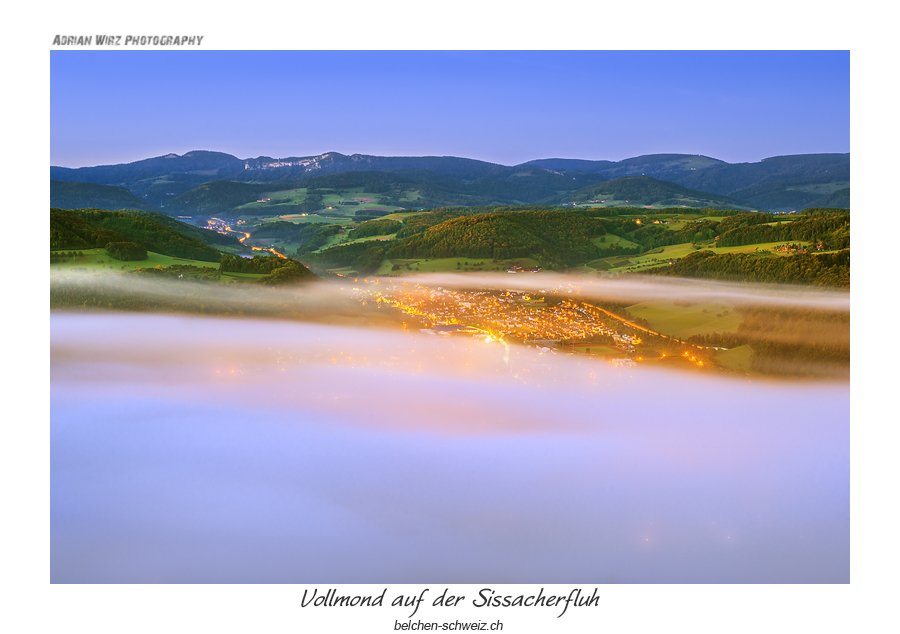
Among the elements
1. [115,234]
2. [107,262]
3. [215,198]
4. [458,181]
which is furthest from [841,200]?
[458,181]

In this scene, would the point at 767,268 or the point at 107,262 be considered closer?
the point at 107,262

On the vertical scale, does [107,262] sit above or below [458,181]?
below

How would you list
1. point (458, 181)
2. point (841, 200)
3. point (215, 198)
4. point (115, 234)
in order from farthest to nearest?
1. point (458, 181)
2. point (215, 198)
3. point (841, 200)
4. point (115, 234)

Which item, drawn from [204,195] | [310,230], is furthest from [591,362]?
[204,195]

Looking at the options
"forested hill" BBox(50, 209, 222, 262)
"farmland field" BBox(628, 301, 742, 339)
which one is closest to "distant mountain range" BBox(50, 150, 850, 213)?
"forested hill" BBox(50, 209, 222, 262)

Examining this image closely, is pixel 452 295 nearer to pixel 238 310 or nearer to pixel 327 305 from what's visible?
pixel 327 305

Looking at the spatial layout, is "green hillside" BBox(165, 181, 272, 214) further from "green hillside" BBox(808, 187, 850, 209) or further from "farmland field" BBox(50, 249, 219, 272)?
"green hillside" BBox(808, 187, 850, 209)

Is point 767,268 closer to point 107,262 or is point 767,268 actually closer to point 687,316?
point 687,316
